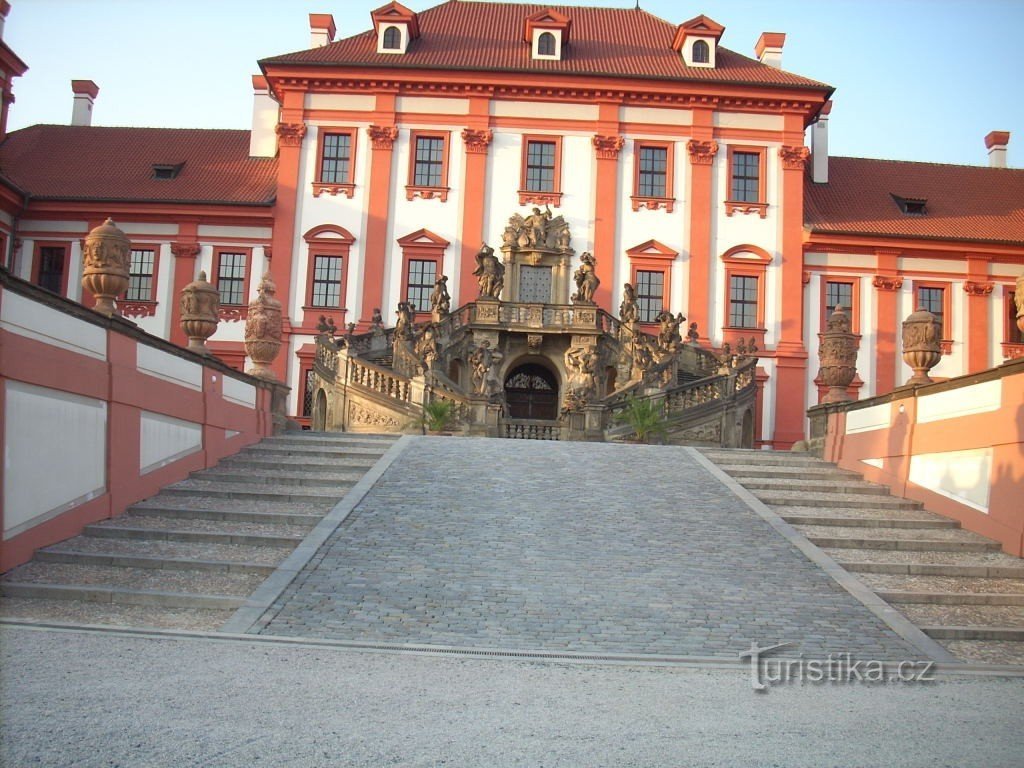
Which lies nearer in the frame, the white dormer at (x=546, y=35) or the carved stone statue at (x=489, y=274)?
the carved stone statue at (x=489, y=274)

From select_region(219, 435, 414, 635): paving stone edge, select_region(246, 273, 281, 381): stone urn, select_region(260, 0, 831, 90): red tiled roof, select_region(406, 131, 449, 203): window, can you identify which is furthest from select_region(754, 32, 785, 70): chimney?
select_region(219, 435, 414, 635): paving stone edge

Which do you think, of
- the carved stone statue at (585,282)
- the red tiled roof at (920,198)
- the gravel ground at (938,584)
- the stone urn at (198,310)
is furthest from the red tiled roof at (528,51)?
the gravel ground at (938,584)

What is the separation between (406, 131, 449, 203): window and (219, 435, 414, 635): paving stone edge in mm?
19908

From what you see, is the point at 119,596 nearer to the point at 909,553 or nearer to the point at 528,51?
the point at 909,553

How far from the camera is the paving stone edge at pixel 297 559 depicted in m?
8.93

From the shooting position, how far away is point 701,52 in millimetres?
36406

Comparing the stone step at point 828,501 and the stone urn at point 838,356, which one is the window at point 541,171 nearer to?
the stone urn at point 838,356

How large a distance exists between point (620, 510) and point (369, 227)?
22500 mm

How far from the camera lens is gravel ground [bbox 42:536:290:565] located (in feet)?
36.0

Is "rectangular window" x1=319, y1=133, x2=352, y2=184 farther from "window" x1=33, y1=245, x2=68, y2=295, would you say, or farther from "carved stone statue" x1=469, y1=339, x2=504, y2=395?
"carved stone statue" x1=469, y1=339, x2=504, y2=395

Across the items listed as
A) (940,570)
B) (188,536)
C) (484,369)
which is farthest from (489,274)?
(940,570)

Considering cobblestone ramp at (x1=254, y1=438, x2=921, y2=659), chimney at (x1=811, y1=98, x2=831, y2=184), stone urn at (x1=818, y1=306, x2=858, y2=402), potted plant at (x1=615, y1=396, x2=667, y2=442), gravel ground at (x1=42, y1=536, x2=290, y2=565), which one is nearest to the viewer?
cobblestone ramp at (x1=254, y1=438, x2=921, y2=659)

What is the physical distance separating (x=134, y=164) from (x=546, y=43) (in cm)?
1578

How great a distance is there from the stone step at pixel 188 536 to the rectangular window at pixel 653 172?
999 inches
